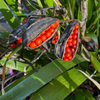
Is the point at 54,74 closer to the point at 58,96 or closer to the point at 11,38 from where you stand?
the point at 58,96

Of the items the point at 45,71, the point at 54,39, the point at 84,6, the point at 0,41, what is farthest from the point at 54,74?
the point at 0,41

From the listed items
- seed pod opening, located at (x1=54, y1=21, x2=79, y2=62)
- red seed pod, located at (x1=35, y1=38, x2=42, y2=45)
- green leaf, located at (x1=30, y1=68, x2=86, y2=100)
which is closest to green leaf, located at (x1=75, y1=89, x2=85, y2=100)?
green leaf, located at (x1=30, y1=68, x2=86, y2=100)

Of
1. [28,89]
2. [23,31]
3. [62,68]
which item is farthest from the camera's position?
[62,68]

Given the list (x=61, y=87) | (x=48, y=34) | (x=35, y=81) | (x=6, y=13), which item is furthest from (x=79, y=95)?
(x=6, y=13)

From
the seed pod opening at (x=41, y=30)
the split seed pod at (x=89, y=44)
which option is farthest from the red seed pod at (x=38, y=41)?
the split seed pod at (x=89, y=44)

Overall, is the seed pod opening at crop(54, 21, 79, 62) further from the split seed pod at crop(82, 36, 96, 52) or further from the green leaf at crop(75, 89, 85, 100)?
the green leaf at crop(75, 89, 85, 100)
